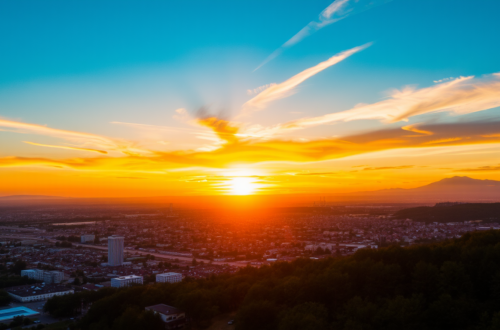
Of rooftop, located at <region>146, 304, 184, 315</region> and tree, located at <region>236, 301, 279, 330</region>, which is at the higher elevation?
tree, located at <region>236, 301, 279, 330</region>

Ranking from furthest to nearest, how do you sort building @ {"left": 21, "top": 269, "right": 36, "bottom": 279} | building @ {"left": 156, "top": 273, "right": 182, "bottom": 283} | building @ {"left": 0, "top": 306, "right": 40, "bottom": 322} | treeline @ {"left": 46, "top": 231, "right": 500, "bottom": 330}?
building @ {"left": 21, "top": 269, "right": 36, "bottom": 279} → building @ {"left": 156, "top": 273, "right": 182, "bottom": 283} → building @ {"left": 0, "top": 306, "right": 40, "bottom": 322} → treeline @ {"left": 46, "top": 231, "right": 500, "bottom": 330}

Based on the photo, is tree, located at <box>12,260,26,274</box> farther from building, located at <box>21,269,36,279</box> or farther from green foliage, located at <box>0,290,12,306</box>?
green foliage, located at <box>0,290,12,306</box>

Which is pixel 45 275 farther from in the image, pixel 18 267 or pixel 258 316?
pixel 258 316

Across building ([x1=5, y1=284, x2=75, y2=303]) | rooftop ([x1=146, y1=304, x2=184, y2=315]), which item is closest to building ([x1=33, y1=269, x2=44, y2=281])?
building ([x1=5, y1=284, x2=75, y2=303])


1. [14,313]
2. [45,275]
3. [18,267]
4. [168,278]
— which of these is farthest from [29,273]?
[168,278]

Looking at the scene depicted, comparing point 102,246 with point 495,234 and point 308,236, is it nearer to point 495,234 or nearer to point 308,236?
point 308,236

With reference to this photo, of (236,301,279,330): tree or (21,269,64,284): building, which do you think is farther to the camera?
(21,269,64,284): building

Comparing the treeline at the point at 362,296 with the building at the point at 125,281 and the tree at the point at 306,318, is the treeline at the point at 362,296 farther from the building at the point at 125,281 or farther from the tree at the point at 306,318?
the building at the point at 125,281
